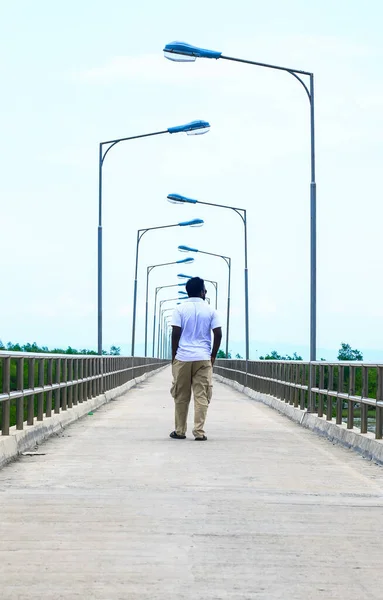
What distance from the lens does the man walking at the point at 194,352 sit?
1581cm

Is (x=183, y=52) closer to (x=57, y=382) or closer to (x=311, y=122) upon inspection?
(x=311, y=122)

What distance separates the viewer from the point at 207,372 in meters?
16.0

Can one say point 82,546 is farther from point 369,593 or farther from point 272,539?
point 369,593

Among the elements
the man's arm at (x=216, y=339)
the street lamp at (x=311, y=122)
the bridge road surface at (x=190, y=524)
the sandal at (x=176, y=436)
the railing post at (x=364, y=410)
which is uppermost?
the street lamp at (x=311, y=122)

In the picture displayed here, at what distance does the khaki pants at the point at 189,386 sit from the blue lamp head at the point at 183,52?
7955 millimetres

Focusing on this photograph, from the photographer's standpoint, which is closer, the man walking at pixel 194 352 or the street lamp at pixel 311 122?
the man walking at pixel 194 352

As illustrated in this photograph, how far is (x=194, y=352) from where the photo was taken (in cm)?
1589

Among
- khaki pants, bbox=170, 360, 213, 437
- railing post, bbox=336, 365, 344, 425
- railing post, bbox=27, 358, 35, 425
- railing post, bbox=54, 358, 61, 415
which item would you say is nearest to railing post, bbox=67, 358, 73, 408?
railing post, bbox=54, 358, 61, 415

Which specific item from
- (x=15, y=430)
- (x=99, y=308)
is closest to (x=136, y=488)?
(x=15, y=430)

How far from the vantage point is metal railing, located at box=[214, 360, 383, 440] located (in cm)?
1427

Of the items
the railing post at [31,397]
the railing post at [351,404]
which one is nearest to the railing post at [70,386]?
the railing post at [31,397]

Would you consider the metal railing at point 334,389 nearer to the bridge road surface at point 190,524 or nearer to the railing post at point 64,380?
the bridge road surface at point 190,524

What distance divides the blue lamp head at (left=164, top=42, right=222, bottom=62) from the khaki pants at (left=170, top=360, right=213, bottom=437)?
7.95m

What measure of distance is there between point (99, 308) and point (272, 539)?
2471cm
